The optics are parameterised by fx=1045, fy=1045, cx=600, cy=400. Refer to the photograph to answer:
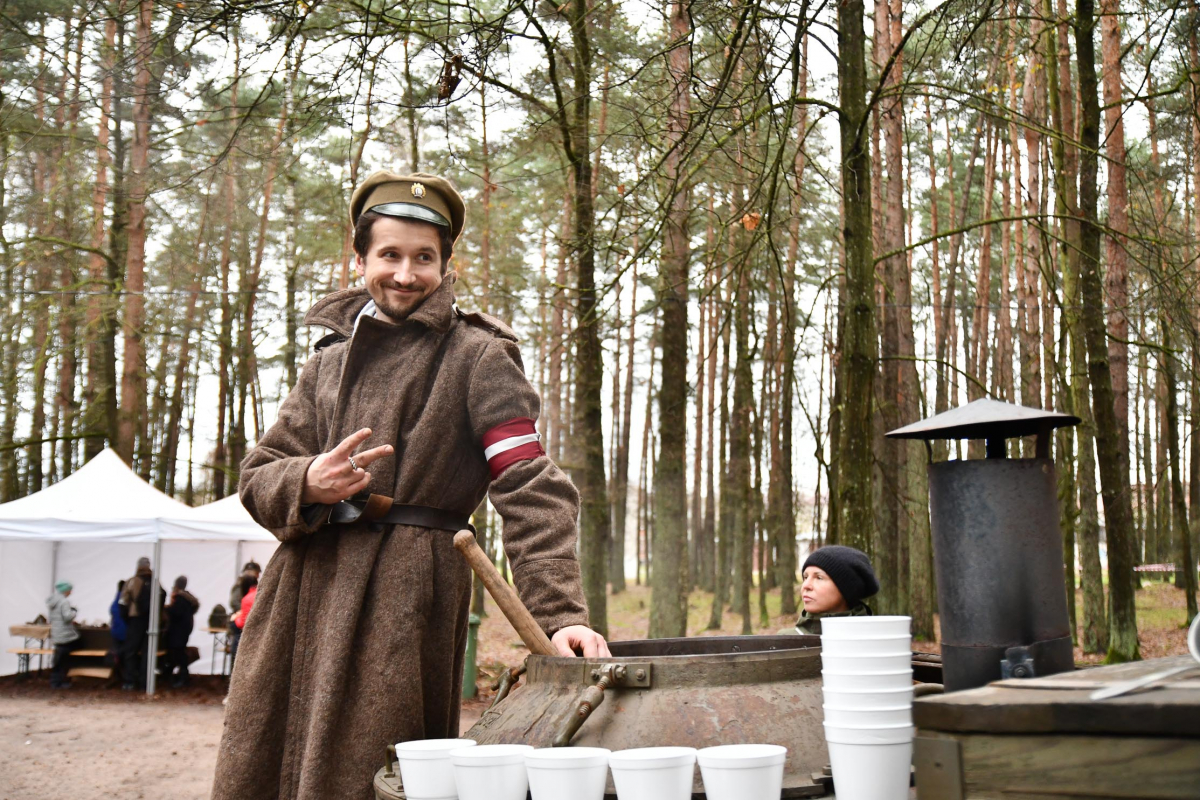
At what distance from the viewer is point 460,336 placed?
2723 millimetres

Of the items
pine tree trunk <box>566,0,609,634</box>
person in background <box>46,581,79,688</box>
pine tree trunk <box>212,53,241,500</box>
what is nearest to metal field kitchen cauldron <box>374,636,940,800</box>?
pine tree trunk <box>566,0,609,634</box>

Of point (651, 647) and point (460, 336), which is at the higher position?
point (460, 336)

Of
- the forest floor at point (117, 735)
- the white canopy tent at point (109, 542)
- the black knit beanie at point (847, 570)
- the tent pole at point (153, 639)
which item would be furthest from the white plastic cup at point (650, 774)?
the tent pole at point (153, 639)

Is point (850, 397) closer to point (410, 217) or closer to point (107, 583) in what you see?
point (410, 217)

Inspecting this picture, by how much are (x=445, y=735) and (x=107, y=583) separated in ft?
48.6

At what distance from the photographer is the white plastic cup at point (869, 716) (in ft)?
5.63

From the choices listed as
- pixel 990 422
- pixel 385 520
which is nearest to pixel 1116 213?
pixel 990 422

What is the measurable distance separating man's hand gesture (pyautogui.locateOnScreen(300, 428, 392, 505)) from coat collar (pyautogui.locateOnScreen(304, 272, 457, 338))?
1.32 feet

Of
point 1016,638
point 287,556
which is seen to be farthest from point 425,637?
point 1016,638

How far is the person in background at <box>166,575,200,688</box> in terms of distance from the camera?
1364 centimetres

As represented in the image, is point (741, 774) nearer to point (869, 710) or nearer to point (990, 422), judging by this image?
point (869, 710)

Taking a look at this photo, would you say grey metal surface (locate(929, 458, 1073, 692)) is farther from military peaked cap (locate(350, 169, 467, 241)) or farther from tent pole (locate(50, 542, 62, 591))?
tent pole (locate(50, 542, 62, 591))

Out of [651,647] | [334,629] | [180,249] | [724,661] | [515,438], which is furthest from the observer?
[180,249]

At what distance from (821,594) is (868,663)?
2.38m
